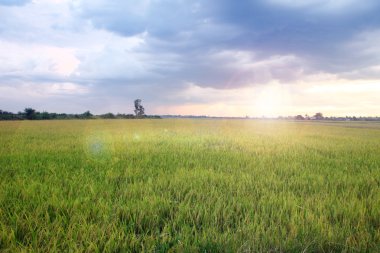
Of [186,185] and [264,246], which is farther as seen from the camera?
[186,185]

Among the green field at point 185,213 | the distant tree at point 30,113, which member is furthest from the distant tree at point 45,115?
the green field at point 185,213

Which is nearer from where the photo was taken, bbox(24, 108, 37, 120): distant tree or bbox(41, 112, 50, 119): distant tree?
bbox(24, 108, 37, 120): distant tree

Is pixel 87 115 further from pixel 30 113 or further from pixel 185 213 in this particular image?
pixel 185 213

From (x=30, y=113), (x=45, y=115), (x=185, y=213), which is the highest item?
(x=30, y=113)

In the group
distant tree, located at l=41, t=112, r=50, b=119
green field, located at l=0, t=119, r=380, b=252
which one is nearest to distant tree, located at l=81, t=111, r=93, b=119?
distant tree, located at l=41, t=112, r=50, b=119

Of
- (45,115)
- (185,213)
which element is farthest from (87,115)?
(185,213)

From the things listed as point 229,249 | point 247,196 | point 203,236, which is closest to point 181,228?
point 203,236

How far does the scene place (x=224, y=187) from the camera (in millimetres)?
3773

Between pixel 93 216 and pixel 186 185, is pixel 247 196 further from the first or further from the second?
pixel 93 216

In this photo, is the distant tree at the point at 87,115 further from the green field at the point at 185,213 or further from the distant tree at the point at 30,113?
the green field at the point at 185,213

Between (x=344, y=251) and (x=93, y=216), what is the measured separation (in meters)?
2.57

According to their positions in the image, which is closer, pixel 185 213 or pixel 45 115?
pixel 185 213

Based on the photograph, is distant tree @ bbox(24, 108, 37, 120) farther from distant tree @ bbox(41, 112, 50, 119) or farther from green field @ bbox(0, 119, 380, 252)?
green field @ bbox(0, 119, 380, 252)

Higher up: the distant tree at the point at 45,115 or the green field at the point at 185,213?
the distant tree at the point at 45,115
